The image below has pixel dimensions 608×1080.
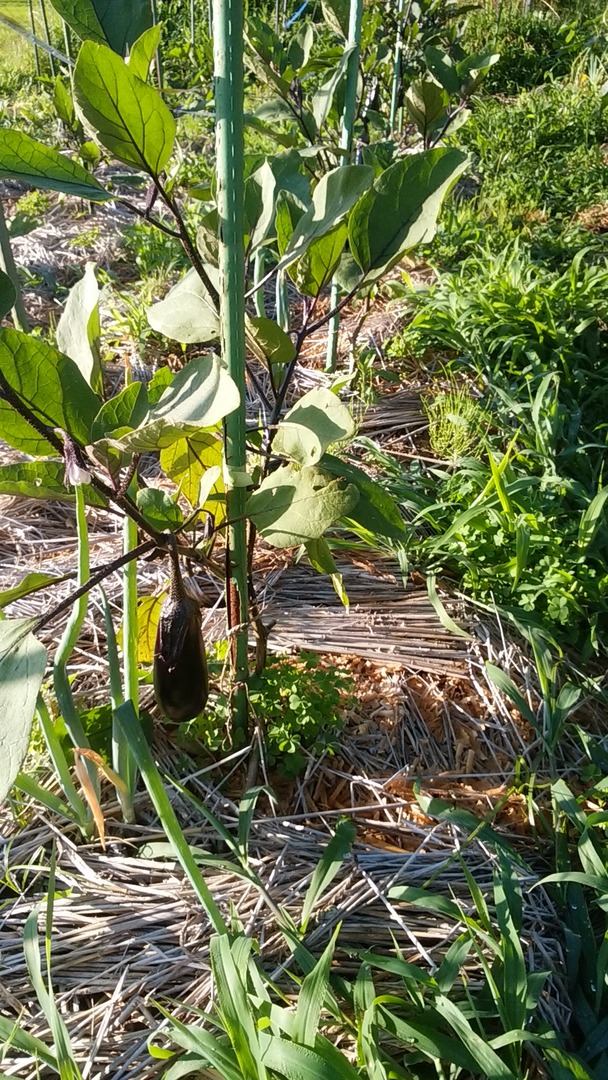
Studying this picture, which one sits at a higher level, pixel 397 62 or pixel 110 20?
pixel 397 62

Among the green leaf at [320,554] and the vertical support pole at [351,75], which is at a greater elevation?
the vertical support pole at [351,75]

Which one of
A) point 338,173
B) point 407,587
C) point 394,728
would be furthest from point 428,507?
point 338,173

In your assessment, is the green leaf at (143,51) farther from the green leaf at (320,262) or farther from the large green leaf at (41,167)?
the green leaf at (320,262)

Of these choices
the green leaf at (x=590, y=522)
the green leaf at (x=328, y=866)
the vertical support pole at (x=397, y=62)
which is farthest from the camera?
the vertical support pole at (x=397, y=62)

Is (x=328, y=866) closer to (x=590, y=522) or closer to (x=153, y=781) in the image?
(x=153, y=781)

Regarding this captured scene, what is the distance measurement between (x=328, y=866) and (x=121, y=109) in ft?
2.95

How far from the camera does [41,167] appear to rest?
2.52 feet

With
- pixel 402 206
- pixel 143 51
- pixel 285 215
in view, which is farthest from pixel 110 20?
pixel 402 206

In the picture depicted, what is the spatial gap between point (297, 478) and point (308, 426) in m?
0.08

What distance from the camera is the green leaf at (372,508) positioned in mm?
888

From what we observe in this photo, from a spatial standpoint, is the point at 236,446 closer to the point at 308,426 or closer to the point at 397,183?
the point at 308,426

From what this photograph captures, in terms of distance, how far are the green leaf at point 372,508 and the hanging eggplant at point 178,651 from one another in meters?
0.22

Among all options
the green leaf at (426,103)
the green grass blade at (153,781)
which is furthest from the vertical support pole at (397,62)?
the green grass blade at (153,781)

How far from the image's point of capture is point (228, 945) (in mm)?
860
